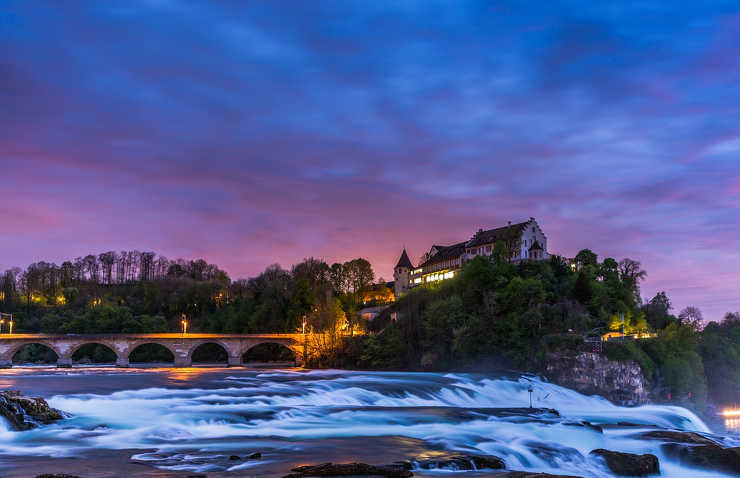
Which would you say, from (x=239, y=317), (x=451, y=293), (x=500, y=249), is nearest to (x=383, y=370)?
(x=451, y=293)

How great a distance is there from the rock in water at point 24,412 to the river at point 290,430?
625 mm

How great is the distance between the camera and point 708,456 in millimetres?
26031

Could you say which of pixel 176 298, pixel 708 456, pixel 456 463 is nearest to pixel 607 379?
pixel 708 456

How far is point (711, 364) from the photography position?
227 feet

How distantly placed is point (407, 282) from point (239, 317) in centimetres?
3297

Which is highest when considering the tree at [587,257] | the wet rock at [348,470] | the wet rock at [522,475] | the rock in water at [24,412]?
the tree at [587,257]

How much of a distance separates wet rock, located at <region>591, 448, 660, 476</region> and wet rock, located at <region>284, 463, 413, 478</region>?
9086 millimetres

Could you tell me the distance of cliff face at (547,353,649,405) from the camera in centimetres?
5428

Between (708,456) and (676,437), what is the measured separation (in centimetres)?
334

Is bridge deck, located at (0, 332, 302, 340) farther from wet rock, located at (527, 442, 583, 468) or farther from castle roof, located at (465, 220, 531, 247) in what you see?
wet rock, located at (527, 442, 583, 468)

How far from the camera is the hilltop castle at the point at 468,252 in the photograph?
292 feet

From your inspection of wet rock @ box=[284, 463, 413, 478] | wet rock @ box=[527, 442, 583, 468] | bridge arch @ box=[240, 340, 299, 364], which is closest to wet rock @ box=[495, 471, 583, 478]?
wet rock @ box=[284, 463, 413, 478]

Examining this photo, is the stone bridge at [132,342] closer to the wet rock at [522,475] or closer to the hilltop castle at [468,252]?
the hilltop castle at [468,252]

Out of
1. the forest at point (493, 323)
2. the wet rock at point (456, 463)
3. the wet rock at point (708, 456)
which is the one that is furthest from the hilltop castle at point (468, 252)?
the wet rock at point (456, 463)
